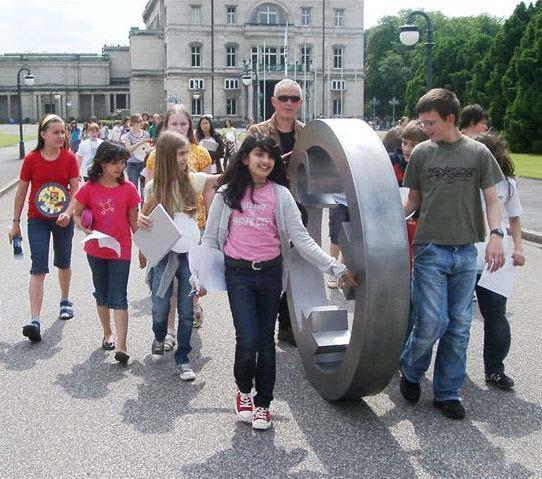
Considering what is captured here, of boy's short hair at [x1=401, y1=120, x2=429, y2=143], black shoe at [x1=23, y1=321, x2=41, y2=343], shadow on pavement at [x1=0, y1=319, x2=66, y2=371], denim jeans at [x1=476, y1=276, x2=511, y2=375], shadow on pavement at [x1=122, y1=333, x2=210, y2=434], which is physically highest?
boy's short hair at [x1=401, y1=120, x2=429, y2=143]

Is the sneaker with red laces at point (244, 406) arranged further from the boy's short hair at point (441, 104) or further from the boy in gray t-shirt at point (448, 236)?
the boy's short hair at point (441, 104)

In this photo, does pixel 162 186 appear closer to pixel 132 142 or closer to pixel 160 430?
pixel 160 430

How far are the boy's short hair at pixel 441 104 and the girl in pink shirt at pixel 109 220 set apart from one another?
2417mm

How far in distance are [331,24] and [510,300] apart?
90.1 metres

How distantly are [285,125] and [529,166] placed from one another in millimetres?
23427

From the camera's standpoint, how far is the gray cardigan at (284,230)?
15.8 ft

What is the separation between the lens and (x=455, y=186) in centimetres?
481

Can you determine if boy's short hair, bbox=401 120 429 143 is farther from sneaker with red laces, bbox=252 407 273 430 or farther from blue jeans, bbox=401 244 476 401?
sneaker with red laces, bbox=252 407 273 430

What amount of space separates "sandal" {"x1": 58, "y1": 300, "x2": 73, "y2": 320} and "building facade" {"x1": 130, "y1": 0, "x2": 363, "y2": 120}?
8540cm

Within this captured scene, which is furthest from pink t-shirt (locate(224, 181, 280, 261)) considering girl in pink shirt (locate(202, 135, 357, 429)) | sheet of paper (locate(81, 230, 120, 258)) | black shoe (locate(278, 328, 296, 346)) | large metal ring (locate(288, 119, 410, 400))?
black shoe (locate(278, 328, 296, 346))

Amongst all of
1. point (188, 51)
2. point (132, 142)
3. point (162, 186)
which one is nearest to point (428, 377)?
point (162, 186)

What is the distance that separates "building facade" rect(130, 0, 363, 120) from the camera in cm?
9331

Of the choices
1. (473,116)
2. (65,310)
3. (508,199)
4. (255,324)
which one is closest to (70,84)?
(65,310)

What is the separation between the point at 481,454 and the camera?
4.29 meters
